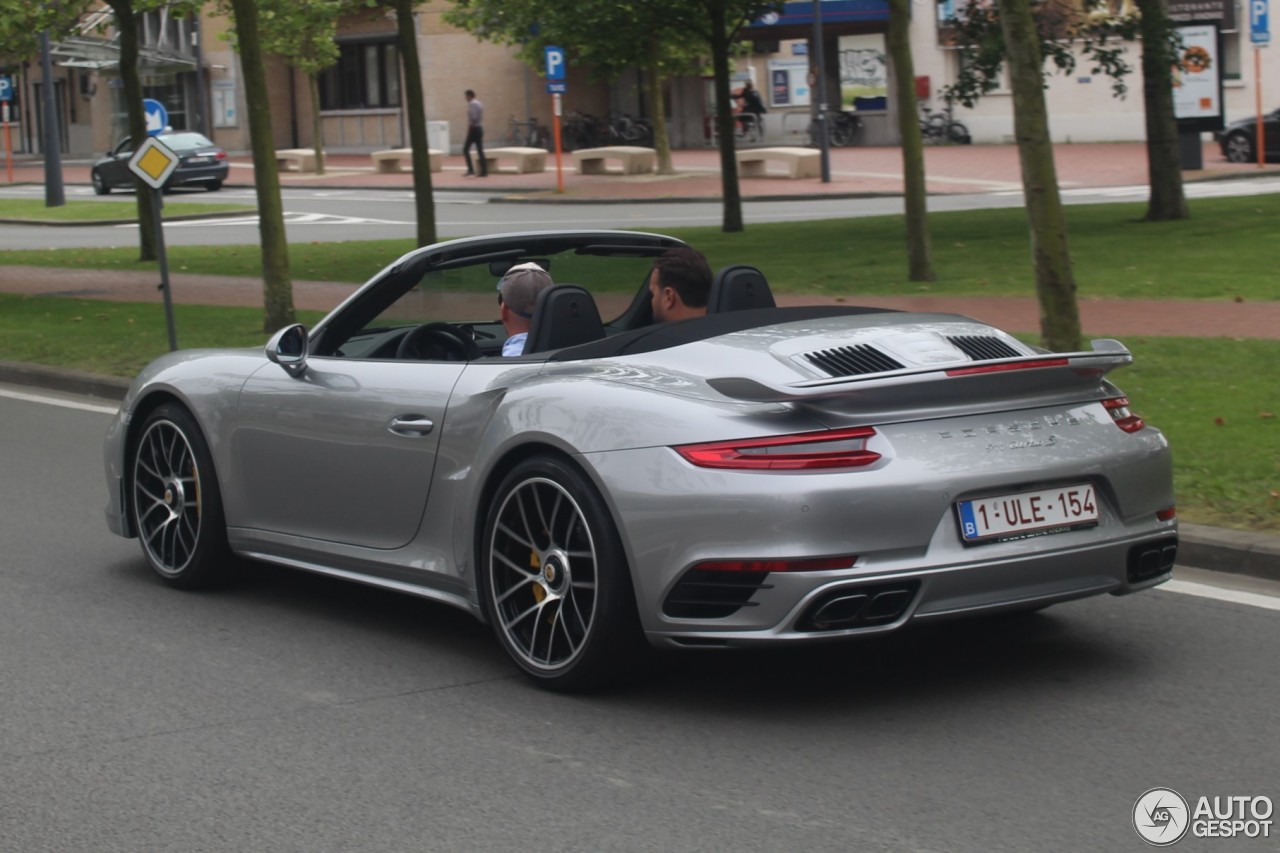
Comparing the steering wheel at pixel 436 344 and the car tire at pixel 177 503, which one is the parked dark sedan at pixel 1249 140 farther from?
A: the steering wheel at pixel 436 344

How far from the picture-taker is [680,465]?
5.10 meters

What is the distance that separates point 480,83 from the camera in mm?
61469

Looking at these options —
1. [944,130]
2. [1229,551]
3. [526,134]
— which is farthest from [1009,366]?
[526,134]

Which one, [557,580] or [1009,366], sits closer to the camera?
[1009,366]

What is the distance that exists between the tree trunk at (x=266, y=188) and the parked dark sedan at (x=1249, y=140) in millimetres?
26909

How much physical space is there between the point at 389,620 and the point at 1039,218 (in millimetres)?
5931

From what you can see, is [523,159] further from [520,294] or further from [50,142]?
[520,294]

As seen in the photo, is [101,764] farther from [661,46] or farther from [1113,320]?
[661,46]

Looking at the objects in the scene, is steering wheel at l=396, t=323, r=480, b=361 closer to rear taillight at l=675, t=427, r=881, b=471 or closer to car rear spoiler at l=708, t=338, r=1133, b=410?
car rear spoiler at l=708, t=338, r=1133, b=410

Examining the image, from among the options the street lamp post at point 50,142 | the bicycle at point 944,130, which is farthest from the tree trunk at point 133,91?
the bicycle at point 944,130

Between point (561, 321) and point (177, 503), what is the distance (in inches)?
82.9

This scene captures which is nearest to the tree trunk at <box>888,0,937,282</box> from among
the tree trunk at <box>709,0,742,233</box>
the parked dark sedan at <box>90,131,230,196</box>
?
the tree trunk at <box>709,0,742,233</box>

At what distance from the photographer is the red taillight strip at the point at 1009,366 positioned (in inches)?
204

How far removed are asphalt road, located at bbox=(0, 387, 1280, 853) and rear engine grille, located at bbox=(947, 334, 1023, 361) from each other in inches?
38.2
